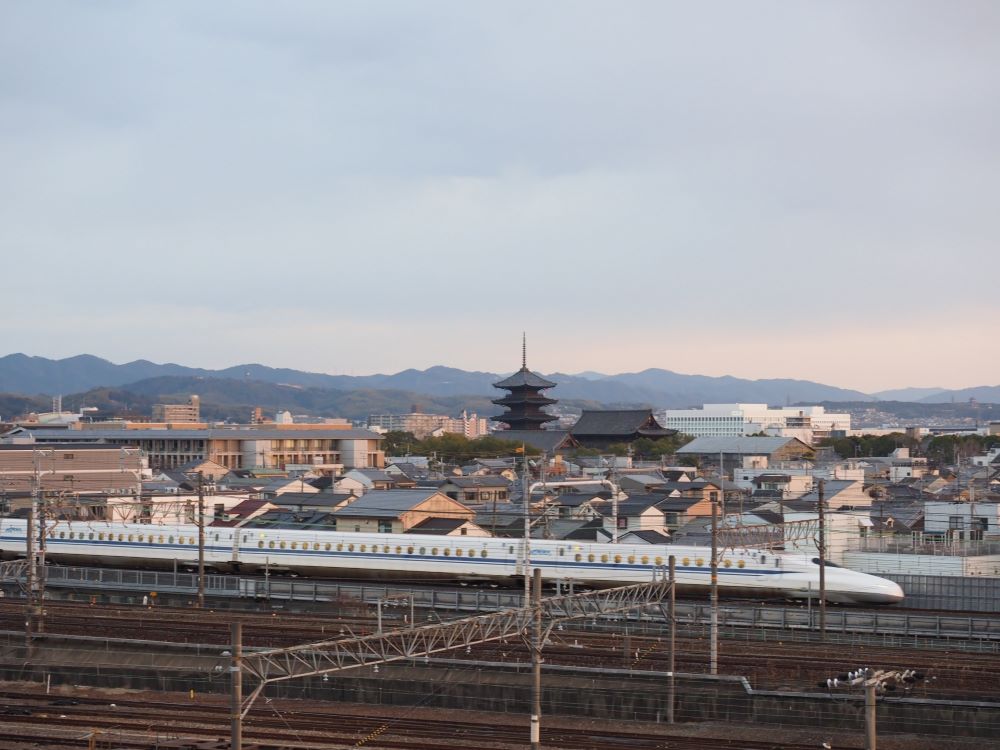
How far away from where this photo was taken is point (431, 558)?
38.1 metres

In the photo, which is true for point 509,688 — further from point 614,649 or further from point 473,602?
point 473,602

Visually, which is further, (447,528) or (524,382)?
(524,382)

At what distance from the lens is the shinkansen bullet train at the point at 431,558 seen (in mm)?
33438

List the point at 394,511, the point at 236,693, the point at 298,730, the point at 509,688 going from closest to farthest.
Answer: the point at 236,693, the point at 298,730, the point at 509,688, the point at 394,511

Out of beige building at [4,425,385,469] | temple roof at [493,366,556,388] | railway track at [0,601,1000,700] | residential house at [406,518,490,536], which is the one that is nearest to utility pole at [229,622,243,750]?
railway track at [0,601,1000,700]

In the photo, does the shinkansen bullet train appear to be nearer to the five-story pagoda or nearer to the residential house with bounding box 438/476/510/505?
the residential house with bounding box 438/476/510/505

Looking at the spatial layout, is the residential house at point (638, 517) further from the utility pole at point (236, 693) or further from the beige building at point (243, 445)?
the beige building at point (243, 445)

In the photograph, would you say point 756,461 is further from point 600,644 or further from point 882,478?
point 600,644

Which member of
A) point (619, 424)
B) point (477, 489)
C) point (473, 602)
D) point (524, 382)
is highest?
point (524, 382)

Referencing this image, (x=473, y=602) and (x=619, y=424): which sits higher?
(x=619, y=424)

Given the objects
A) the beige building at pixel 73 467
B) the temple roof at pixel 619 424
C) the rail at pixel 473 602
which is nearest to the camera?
the rail at pixel 473 602

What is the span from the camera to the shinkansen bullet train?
110 feet

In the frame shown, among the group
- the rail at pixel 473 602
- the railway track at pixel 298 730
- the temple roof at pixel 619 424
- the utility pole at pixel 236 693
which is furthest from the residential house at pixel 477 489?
the temple roof at pixel 619 424

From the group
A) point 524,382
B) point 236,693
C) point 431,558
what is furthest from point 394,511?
point 524,382
